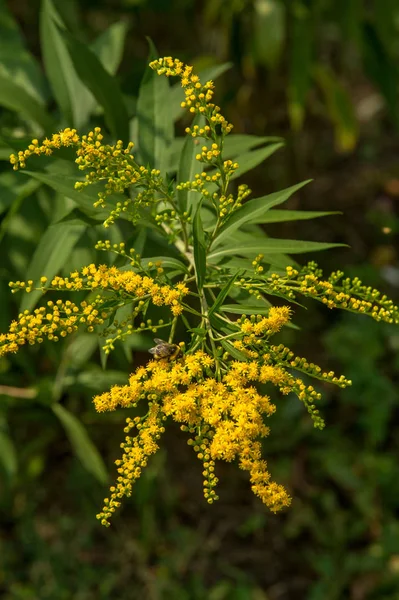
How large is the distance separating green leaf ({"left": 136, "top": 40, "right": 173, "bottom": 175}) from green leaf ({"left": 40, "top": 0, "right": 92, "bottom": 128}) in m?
0.66

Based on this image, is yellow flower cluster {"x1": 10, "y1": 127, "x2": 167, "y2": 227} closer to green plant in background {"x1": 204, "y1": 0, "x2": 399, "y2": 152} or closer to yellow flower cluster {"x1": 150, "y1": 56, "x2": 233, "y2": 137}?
yellow flower cluster {"x1": 150, "y1": 56, "x2": 233, "y2": 137}

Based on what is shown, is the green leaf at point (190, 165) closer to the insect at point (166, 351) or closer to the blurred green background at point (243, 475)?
the insect at point (166, 351)

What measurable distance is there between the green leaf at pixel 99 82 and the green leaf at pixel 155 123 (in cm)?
24

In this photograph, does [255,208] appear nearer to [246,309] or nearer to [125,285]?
[246,309]

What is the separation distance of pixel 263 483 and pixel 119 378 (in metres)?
1.66

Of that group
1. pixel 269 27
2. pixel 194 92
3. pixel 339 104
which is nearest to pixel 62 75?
pixel 194 92

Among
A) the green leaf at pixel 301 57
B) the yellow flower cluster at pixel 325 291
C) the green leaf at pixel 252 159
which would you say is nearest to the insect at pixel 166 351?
the yellow flower cluster at pixel 325 291

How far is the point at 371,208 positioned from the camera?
22.7 feet

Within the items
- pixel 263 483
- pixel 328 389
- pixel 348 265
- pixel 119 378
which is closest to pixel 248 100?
pixel 348 265

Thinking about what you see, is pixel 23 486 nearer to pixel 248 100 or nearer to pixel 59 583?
pixel 59 583

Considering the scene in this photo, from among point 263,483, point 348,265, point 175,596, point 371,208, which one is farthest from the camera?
point 371,208

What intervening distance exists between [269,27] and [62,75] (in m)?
2.08

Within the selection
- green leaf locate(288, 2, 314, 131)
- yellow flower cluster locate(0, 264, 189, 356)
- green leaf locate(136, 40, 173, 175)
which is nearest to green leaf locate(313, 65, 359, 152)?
green leaf locate(288, 2, 314, 131)

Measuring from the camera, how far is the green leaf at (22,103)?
3002mm
